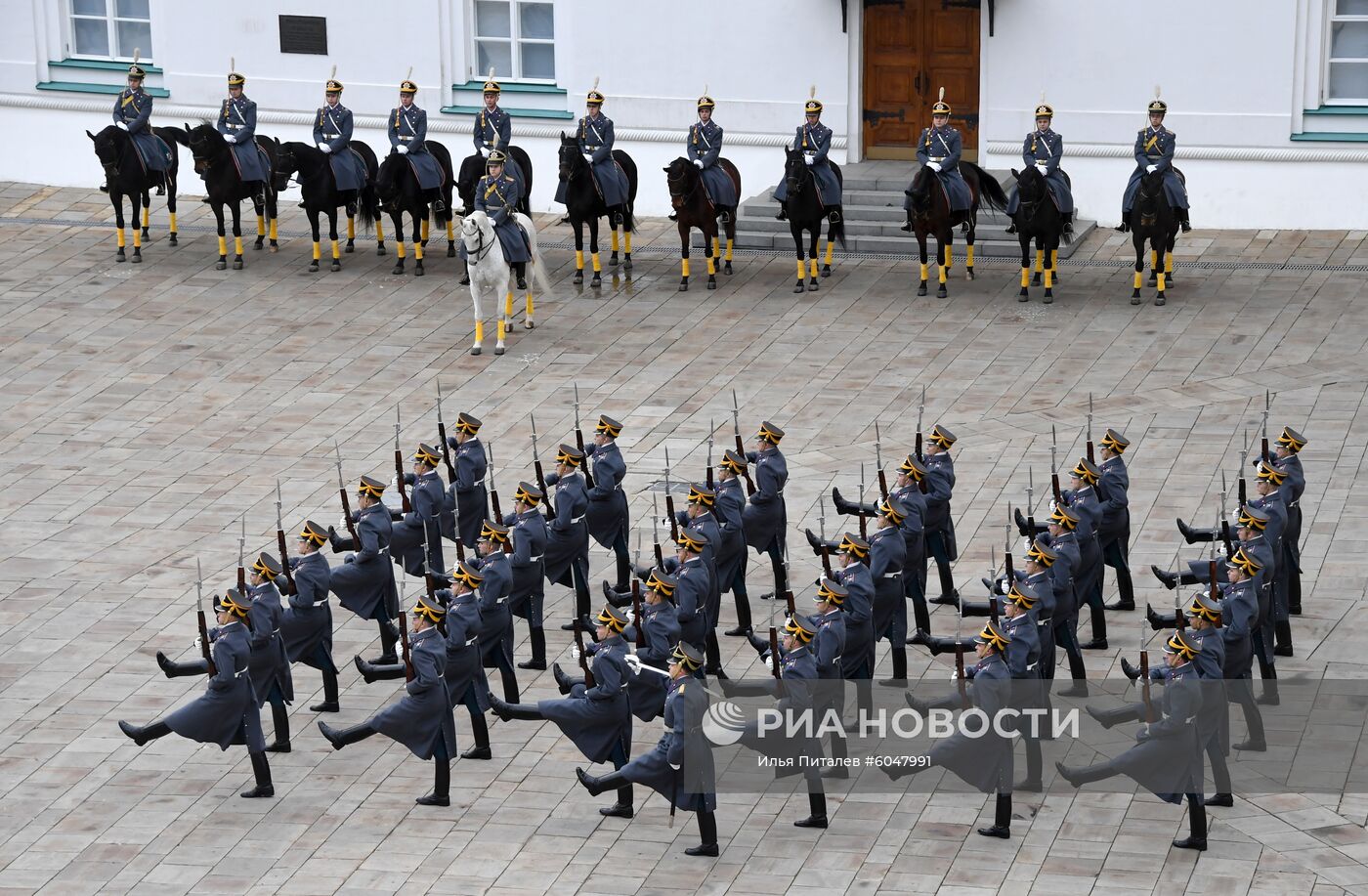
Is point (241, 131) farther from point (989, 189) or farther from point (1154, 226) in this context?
point (1154, 226)

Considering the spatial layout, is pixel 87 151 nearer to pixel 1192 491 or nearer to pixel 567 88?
pixel 567 88

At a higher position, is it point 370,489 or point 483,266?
point 483,266

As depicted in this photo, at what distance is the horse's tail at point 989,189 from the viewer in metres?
25.8

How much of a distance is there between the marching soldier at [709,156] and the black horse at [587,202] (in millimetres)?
752

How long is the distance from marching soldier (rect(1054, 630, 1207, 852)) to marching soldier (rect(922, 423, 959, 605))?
12.1ft

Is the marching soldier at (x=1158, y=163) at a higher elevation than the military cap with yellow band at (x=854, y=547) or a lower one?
higher

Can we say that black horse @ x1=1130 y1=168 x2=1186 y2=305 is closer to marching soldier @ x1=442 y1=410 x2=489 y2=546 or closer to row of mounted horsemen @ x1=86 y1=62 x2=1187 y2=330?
row of mounted horsemen @ x1=86 y1=62 x2=1187 y2=330

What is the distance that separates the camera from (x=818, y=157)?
25.8 meters

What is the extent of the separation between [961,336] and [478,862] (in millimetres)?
12126

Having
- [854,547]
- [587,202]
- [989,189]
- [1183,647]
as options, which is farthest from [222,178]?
[1183,647]

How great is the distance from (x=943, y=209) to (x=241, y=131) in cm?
823

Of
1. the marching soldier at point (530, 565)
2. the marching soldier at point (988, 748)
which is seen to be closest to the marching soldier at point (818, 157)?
A: the marching soldier at point (530, 565)

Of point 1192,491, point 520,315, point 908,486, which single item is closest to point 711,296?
point 520,315

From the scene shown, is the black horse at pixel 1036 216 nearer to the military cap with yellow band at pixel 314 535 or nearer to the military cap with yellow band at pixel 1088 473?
the military cap with yellow band at pixel 1088 473
